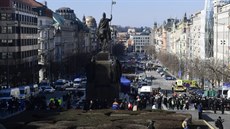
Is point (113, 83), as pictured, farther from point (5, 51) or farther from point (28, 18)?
point (28, 18)

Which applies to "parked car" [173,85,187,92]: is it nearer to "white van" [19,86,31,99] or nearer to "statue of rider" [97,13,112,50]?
"white van" [19,86,31,99]

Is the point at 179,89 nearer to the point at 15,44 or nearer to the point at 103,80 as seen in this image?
the point at 15,44

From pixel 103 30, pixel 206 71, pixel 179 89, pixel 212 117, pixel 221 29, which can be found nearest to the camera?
pixel 212 117

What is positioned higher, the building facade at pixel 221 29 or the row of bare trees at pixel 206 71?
the building facade at pixel 221 29

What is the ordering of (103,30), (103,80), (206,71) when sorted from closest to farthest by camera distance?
(103,80)
(103,30)
(206,71)

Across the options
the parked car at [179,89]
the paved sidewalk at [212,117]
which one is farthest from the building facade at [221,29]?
the paved sidewalk at [212,117]

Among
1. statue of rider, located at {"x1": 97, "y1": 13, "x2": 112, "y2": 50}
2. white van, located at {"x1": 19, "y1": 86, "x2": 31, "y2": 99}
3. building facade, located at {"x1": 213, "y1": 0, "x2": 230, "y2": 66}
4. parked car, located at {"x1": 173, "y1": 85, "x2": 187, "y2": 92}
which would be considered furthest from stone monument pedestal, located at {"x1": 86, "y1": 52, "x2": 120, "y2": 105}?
building facade, located at {"x1": 213, "y1": 0, "x2": 230, "y2": 66}

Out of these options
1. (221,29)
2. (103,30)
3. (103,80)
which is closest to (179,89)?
(103,30)

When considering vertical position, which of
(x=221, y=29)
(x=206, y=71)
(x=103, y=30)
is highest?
(x=221, y=29)

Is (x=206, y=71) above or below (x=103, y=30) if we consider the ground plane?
below

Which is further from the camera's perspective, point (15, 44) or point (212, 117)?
point (15, 44)

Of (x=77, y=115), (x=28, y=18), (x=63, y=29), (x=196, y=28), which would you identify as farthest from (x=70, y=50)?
(x=77, y=115)

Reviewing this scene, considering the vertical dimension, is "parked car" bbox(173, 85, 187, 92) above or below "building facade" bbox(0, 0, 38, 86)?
below

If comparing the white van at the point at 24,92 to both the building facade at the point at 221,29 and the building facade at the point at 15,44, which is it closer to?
the building facade at the point at 15,44
